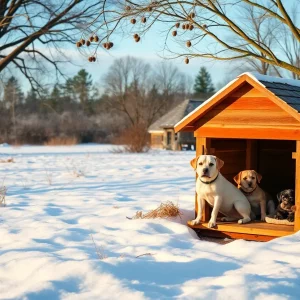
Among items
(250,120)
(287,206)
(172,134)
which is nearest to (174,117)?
(172,134)

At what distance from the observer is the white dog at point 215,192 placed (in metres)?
5.99

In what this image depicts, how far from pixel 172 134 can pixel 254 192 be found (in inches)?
1220

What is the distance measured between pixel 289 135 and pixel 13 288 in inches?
134

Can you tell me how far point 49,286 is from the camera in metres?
3.94

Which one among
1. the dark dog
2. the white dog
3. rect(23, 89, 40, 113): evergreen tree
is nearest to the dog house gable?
the white dog

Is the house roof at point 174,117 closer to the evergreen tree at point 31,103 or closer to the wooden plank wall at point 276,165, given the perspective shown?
the evergreen tree at point 31,103

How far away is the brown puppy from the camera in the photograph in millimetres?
6469

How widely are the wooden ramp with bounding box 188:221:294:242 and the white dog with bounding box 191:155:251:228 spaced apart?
93 millimetres

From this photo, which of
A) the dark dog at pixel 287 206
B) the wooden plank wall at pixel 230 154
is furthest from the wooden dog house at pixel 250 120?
the dark dog at pixel 287 206

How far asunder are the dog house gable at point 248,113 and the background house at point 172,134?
2956 cm

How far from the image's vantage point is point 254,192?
658 centimetres

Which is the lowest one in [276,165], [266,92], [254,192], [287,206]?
[287,206]

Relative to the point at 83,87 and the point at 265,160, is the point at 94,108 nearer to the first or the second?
the point at 83,87

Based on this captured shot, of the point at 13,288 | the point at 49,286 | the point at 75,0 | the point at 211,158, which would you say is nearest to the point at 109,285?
the point at 49,286
